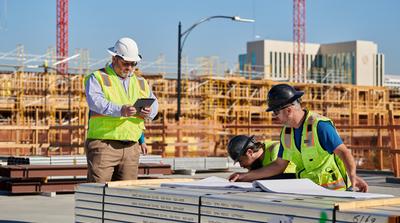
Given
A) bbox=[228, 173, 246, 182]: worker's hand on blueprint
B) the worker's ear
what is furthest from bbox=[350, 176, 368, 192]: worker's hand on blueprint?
the worker's ear

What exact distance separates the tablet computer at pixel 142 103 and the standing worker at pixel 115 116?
0.12ft

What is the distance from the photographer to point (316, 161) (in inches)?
226

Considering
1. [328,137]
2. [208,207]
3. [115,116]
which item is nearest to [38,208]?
[115,116]

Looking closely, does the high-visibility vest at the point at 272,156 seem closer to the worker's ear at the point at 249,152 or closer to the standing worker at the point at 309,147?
the worker's ear at the point at 249,152

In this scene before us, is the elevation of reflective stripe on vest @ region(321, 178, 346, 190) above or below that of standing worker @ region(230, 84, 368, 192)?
below

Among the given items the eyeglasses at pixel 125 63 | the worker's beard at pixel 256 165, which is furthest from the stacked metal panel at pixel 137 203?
the eyeglasses at pixel 125 63

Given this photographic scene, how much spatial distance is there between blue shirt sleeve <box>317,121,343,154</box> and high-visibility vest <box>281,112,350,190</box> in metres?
0.03

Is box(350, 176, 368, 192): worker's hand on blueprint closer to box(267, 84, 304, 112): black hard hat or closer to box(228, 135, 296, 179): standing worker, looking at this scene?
box(267, 84, 304, 112): black hard hat

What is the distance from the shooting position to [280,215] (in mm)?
3846

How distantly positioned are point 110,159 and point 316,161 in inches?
89.6

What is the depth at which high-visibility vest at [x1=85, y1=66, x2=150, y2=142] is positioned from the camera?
7.32 meters

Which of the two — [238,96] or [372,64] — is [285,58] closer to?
[372,64]

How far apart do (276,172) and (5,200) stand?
707cm

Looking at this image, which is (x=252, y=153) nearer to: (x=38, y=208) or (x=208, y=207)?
(x=208, y=207)
